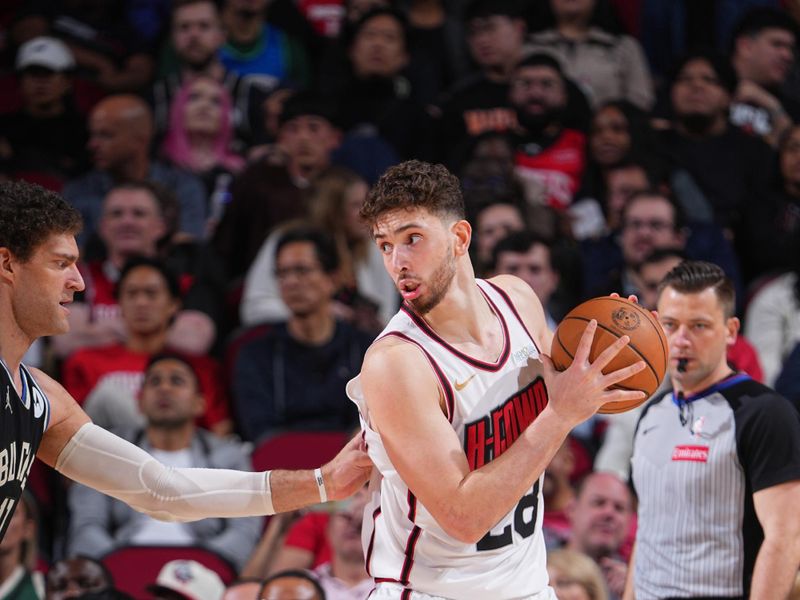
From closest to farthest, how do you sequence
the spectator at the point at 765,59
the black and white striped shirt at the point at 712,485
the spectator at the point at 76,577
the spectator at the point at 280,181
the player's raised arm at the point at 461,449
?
the player's raised arm at the point at 461,449 → the black and white striped shirt at the point at 712,485 → the spectator at the point at 76,577 → the spectator at the point at 280,181 → the spectator at the point at 765,59

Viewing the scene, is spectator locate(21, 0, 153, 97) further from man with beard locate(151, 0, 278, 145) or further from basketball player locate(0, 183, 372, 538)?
basketball player locate(0, 183, 372, 538)

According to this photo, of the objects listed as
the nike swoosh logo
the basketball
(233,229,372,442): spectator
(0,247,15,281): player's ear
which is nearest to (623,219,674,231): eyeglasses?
(233,229,372,442): spectator

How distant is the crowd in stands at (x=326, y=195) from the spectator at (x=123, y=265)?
0.02 metres

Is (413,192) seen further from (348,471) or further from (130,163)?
(130,163)

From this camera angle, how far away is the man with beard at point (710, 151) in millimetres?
9891

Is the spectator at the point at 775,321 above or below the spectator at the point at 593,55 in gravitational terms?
below

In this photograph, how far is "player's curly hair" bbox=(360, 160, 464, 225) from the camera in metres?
4.20

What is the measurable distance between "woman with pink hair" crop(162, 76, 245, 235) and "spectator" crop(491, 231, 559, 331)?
2.57 m

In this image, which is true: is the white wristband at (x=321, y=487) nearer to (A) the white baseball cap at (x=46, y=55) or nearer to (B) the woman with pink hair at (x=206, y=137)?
(B) the woman with pink hair at (x=206, y=137)

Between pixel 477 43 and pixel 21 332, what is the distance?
23.9ft

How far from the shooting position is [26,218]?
415cm

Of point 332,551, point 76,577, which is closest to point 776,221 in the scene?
point 332,551

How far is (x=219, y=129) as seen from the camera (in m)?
10.3

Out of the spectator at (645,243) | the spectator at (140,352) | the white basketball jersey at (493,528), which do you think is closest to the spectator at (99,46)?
the spectator at (140,352)
